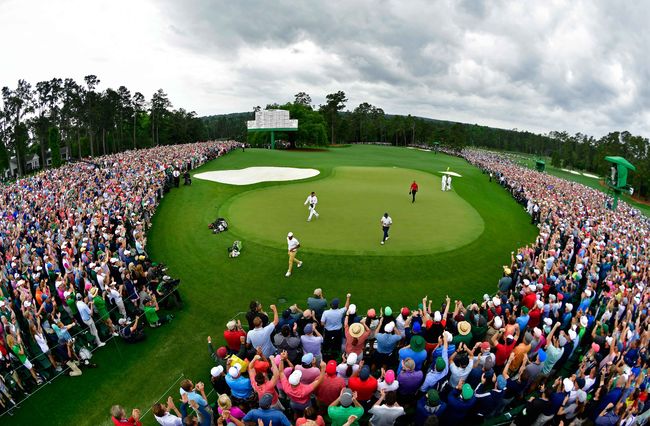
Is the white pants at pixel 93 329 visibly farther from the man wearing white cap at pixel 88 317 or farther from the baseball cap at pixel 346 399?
the baseball cap at pixel 346 399

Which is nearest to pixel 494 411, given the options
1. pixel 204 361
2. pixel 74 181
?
pixel 204 361

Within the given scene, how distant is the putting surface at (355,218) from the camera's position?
18188 millimetres

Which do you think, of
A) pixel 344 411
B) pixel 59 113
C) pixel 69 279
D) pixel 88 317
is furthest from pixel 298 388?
pixel 59 113

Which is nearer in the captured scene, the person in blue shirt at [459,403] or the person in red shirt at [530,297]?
the person in blue shirt at [459,403]

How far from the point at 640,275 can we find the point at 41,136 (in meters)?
90.4

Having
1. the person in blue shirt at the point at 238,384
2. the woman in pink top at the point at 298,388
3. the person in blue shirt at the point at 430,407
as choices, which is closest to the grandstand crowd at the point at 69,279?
the person in blue shirt at the point at 238,384

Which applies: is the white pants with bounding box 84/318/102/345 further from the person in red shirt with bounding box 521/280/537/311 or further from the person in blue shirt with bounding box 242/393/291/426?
the person in red shirt with bounding box 521/280/537/311

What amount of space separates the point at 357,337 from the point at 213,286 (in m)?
8.77

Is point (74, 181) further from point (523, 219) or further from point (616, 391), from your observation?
point (523, 219)

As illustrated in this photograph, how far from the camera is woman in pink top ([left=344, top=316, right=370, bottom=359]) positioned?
8.19 metres

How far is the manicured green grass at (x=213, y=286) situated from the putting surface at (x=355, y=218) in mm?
638

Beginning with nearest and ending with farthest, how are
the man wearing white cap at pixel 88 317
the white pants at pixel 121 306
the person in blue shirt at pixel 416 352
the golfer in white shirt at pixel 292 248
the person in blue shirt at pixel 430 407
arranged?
1. the person in blue shirt at pixel 430 407
2. the person in blue shirt at pixel 416 352
3. the man wearing white cap at pixel 88 317
4. the white pants at pixel 121 306
5. the golfer in white shirt at pixel 292 248

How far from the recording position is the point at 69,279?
13.0 metres

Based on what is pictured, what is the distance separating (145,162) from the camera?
32.6 m
